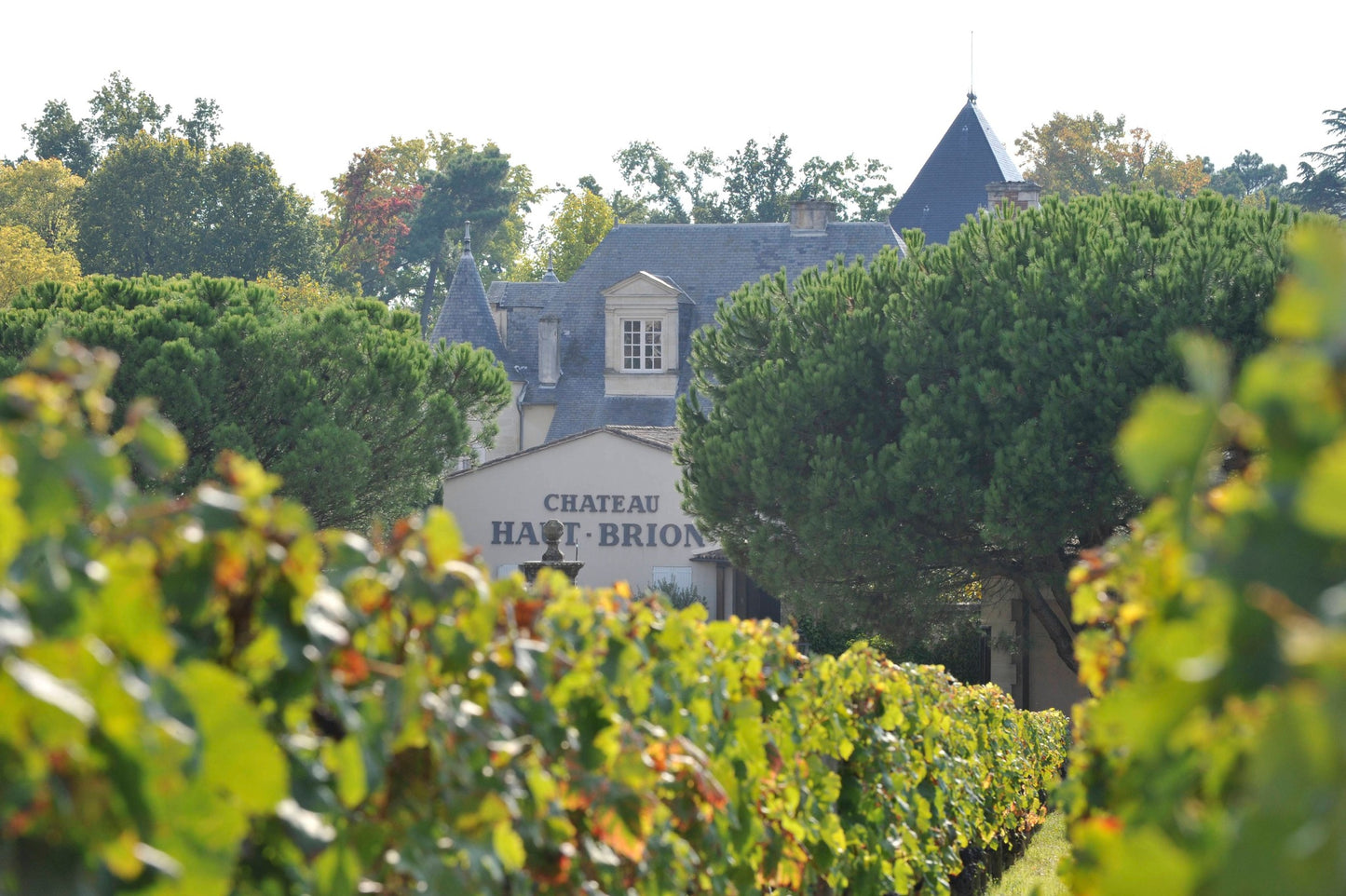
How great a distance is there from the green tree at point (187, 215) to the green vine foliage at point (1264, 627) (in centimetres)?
5326

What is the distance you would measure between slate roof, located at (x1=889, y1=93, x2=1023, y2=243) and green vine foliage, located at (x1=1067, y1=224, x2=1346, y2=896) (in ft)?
140

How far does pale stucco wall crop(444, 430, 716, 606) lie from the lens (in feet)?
91.0

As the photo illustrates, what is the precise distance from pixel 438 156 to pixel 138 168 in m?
17.3

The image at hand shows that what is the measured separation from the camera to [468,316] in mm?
40844

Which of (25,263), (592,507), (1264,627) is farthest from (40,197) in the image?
(1264,627)

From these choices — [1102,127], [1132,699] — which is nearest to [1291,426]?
[1132,699]

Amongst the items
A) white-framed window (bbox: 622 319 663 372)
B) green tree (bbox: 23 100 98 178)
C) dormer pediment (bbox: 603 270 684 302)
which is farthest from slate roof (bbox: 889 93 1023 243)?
green tree (bbox: 23 100 98 178)

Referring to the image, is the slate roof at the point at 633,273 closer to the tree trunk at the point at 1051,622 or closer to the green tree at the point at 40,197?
the tree trunk at the point at 1051,622

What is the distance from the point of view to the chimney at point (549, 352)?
38312 mm

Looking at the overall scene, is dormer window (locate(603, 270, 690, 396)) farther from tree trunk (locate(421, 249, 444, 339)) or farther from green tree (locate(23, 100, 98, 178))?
green tree (locate(23, 100, 98, 178))

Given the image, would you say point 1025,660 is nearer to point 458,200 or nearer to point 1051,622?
point 1051,622

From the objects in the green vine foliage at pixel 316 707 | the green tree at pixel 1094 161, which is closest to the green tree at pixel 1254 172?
the green tree at pixel 1094 161

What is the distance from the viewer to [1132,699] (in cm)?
126

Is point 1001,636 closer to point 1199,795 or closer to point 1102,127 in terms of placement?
point 1199,795
